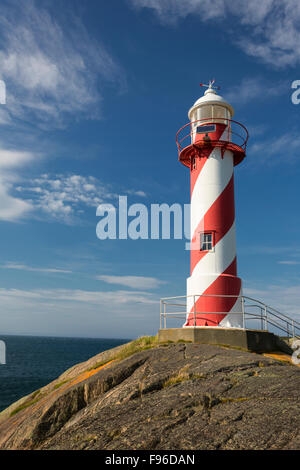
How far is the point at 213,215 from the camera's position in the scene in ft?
48.8

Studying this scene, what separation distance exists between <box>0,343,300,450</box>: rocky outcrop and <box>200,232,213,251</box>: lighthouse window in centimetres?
504

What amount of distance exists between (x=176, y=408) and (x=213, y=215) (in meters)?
9.23

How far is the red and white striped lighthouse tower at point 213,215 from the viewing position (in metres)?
14.0

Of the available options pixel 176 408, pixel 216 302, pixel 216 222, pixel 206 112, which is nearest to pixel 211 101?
pixel 206 112

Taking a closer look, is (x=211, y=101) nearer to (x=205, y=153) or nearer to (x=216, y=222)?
(x=205, y=153)

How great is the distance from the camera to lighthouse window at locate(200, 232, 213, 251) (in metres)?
14.8

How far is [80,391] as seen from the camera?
9203 mm

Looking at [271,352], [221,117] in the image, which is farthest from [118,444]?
[221,117]

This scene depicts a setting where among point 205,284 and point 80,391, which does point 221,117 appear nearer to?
point 205,284

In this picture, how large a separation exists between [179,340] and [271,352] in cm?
345

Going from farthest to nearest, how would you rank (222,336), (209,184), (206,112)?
(206,112)
(209,184)
(222,336)

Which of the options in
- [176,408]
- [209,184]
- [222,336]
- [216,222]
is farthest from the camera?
[209,184]

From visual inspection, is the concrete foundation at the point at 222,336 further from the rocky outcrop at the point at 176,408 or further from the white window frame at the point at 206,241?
the white window frame at the point at 206,241

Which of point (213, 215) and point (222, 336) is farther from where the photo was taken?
point (213, 215)
